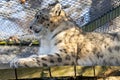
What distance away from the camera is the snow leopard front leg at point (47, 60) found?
2.53m

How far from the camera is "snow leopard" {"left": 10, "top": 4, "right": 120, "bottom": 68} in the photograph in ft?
8.84

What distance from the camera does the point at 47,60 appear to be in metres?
2.59

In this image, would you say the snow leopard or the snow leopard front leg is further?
the snow leopard

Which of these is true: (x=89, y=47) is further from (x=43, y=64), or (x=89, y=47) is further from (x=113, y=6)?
(x=113, y=6)

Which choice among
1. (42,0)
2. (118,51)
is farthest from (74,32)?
(42,0)

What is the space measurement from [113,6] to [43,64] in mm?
1377

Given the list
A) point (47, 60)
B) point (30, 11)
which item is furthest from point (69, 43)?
point (30, 11)

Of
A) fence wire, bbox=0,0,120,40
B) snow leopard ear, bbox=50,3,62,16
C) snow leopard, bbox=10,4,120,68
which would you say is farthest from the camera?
fence wire, bbox=0,0,120,40

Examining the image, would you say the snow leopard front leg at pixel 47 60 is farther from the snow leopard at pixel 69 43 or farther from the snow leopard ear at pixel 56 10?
the snow leopard ear at pixel 56 10

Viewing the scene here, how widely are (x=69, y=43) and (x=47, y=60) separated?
256mm

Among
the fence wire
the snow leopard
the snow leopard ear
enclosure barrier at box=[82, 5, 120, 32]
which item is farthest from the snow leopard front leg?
enclosure barrier at box=[82, 5, 120, 32]

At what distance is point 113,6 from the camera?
3.71 metres

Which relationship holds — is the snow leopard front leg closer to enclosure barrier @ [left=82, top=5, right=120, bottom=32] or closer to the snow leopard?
the snow leopard

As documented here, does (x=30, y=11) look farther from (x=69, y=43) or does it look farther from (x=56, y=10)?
(x=69, y=43)
